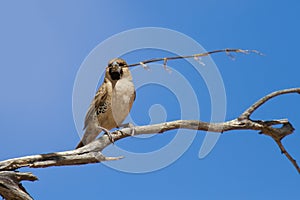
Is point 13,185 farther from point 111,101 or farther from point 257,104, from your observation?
point 257,104

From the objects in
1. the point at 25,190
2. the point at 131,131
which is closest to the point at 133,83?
the point at 131,131

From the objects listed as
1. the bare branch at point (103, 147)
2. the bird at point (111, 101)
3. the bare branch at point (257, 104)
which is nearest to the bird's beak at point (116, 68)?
the bird at point (111, 101)

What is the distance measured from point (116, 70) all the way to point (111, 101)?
49 cm

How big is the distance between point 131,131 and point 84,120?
5.10ft

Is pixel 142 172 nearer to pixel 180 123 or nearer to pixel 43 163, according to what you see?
pixel 180 123

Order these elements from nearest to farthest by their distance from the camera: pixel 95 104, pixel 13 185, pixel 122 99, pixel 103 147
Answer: pixel 13 185 → pixel 103 147 → pixel 122 99 → pixel 95 104

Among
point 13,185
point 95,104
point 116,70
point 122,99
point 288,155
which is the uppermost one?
point 116,70

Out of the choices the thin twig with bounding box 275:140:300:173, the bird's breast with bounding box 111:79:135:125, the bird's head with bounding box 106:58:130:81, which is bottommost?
the thin twig with bounding box 275:140:300:173

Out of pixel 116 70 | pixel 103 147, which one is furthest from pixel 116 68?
pixel 103 147

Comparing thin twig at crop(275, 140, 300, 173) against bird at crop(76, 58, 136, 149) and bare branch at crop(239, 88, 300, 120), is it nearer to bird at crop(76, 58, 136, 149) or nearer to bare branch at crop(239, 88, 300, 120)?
bare branch at crop(239, 88, 300, 120)

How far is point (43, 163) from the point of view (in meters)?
4.57

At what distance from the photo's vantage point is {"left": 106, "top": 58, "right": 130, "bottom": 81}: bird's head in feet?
22.4

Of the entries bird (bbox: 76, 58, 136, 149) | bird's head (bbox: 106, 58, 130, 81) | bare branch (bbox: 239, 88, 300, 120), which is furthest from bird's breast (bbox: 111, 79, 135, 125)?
bare branch (bbox: 239, 88, 300, 120)

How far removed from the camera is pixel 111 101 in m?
6.65
